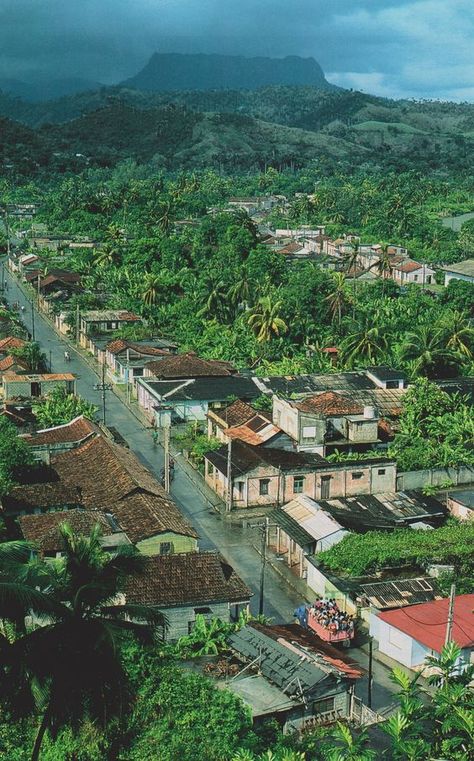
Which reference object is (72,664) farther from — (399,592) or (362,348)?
(362,348)

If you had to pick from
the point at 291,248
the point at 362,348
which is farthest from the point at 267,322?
the point at 291,248

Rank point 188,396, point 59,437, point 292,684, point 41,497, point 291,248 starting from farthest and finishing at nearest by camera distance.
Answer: point 291,248 → point 188,396 → point 59,437 → point 41,497 → point 292,684

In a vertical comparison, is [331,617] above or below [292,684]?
below

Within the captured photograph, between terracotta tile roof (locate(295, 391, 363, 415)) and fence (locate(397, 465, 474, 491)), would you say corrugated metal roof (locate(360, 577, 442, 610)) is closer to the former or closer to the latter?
fence (locate(397, 465, 474, 491))

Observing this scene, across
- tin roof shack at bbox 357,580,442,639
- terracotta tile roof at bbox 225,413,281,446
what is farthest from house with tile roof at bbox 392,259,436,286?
tin roof shack at bbox 357,580,442,639

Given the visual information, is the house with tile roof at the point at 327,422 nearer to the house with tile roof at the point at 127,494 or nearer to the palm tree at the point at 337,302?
the house with tile roof at the point at 127,494

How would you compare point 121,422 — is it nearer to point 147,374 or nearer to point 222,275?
point 147,374
